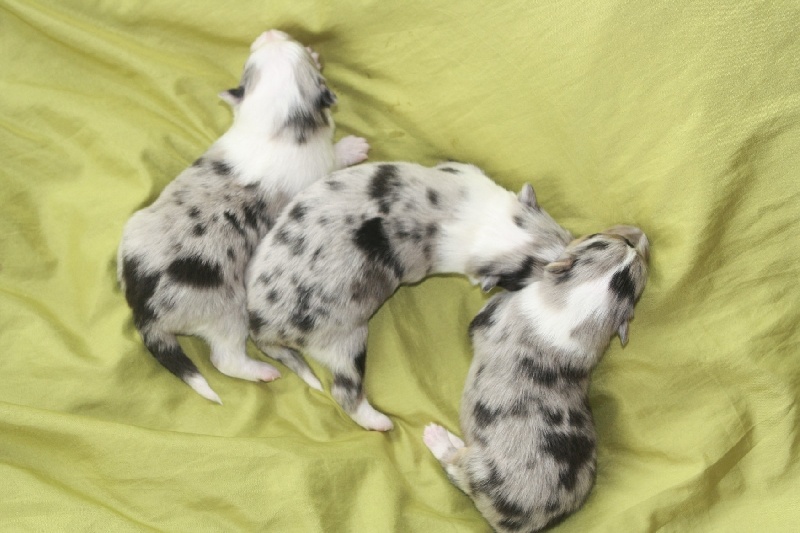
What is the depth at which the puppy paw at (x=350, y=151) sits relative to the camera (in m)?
2.87

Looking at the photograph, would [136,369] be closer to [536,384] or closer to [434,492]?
[434,492]

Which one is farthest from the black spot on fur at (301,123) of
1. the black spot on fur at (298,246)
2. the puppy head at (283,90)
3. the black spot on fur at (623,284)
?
the black spot on fur at (623,284)

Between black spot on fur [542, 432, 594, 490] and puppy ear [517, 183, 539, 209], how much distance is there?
2.55ft

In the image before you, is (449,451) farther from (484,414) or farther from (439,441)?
(484,414)

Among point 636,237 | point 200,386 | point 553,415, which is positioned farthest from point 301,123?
point 553,415

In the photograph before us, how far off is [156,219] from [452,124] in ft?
3.51

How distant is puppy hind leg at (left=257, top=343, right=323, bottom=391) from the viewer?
2680mm

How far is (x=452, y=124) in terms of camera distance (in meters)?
2.71

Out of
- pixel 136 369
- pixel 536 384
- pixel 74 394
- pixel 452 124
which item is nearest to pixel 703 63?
pixel 452 124

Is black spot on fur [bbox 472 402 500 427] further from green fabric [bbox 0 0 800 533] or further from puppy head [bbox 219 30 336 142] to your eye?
puppy head [bbox 219 30 336 142]

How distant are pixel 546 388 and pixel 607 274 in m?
0.42

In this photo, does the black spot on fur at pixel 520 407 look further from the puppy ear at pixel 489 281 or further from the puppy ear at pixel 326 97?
the puppy ear at pixel 326 97

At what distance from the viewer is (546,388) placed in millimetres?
2471

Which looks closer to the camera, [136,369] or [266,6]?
[136,369]
